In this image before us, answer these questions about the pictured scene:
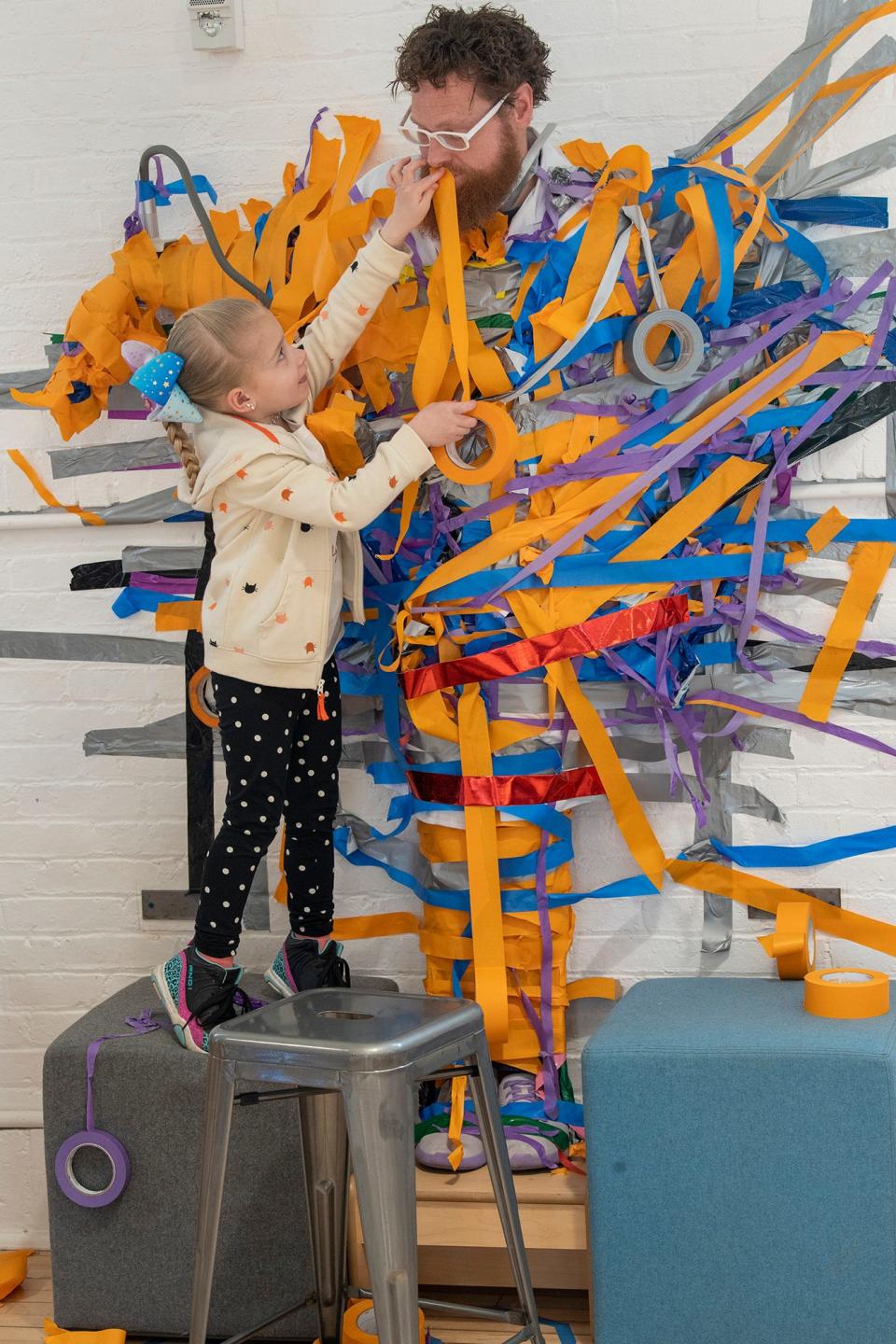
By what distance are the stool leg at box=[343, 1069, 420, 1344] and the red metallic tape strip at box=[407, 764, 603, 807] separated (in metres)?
0.50

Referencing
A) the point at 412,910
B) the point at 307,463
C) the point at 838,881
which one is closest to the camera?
the point at 307,463

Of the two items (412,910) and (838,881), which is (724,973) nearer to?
(838,881)

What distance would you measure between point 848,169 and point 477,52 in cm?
Result: 55

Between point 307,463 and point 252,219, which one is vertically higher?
point 252,219

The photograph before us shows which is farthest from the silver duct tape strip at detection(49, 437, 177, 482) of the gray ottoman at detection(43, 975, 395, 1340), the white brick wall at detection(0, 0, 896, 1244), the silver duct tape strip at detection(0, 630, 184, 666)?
the gray ottoman at detection(43, 975, 395, 1340)

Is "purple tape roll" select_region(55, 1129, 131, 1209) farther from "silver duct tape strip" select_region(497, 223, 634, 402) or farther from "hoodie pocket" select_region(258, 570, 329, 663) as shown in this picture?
"silver duct tape strip" select_region(497, 223, 634, 402)

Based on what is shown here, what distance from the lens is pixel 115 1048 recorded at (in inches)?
72.2

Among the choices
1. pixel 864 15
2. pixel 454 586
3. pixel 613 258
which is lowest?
pixel 454 586

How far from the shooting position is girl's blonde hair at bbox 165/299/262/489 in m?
1.75

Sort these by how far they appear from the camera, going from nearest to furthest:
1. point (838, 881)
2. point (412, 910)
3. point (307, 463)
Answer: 1. point (307, 463)
2. point (838, 881)
3. point (412, 910)

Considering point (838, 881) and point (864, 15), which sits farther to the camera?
point (838, 881)

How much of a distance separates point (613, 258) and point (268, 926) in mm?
1134

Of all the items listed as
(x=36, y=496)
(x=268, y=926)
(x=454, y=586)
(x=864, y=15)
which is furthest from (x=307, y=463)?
(x=864, y=15)

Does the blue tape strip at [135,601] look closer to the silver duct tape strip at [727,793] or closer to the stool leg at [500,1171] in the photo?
the silver duct tape strip at [727,793]
